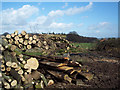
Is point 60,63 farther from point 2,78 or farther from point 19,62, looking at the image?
point 2,78

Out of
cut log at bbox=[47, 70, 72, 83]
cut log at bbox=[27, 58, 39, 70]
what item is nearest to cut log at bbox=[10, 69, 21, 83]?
cut log at bbox=[27, 58, 39, 70]

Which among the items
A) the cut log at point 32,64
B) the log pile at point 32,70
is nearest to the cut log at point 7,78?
the log pile at point 32,70

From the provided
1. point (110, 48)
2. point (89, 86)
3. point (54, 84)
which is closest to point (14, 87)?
point (54, 84)

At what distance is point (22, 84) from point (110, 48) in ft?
30.4

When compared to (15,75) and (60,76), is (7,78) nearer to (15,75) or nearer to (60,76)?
(15,75)

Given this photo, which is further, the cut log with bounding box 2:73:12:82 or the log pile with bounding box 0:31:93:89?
the log pile with bounding box 0:31:93:89

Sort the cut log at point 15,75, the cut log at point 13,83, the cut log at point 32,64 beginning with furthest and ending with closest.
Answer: the cut log at point 32,64
the cut log at point 15,75
the cut log at point 13,83

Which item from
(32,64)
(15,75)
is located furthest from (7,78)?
(32,64)

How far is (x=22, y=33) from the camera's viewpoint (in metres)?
7.03

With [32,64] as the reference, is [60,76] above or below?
below

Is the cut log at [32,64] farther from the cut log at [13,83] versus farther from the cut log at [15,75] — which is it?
the cut log at [13,83]

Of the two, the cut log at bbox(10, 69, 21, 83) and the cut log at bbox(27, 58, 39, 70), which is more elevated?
the cut log at bbox(27, 58, 39, 70)

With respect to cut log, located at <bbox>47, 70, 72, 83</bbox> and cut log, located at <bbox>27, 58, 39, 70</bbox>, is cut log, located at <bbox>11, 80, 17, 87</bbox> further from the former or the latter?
A: cut log, located at <bbox>47, 70, 72, 83</bbox>

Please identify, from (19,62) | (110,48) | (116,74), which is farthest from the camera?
(110,48)
